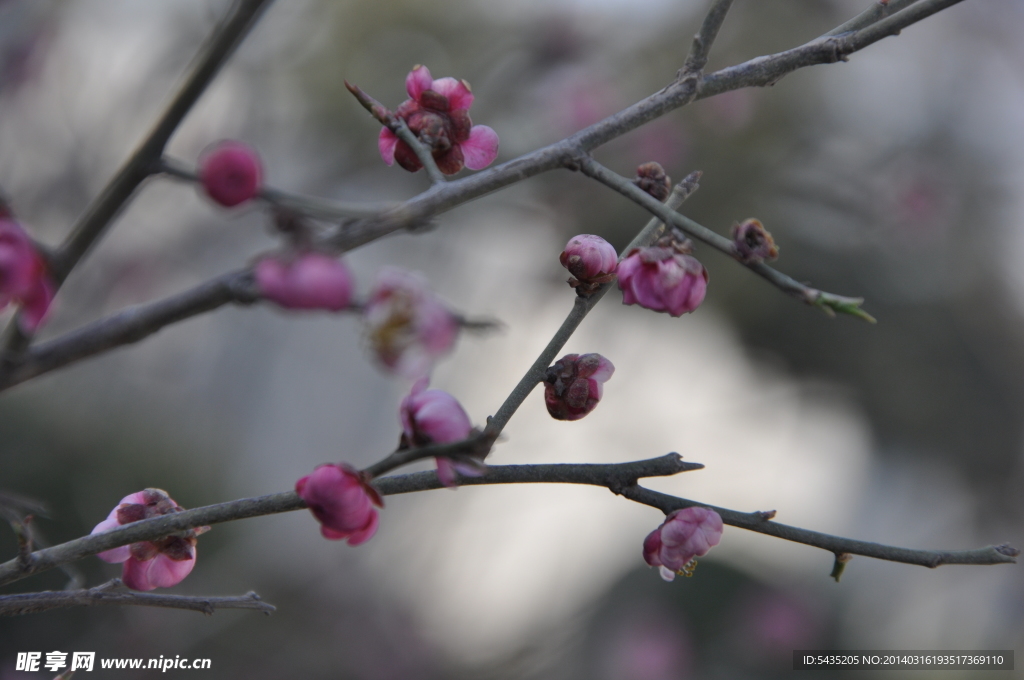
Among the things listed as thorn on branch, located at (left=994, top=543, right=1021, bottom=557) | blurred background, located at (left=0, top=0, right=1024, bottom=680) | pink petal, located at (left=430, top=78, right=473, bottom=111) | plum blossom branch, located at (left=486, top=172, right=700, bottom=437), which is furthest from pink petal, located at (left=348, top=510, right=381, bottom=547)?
blurred background, located at (left=0, top=0, right=1024, bottom=680)

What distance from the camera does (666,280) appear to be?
41 centimetres

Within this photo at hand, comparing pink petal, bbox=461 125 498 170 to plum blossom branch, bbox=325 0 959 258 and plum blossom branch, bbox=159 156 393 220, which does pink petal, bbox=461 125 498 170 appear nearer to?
plum blossom branch, bbox=325 0 959 258

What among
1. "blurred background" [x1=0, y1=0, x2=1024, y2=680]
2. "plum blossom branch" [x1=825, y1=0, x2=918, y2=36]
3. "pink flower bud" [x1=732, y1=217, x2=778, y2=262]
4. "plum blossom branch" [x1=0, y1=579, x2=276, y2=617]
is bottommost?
"plum blossom branch" [x1=0, y1=579, x2=276, y2=617]

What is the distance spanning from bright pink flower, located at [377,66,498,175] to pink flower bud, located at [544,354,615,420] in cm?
18

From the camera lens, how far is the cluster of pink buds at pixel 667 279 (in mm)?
412

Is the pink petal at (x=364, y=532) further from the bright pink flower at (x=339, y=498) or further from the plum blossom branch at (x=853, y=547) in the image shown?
the plum blossom branch at (x=853, y=547)

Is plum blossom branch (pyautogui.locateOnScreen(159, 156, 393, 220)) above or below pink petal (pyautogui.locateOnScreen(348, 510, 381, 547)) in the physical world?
above

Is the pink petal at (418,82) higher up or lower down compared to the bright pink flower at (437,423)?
higher up

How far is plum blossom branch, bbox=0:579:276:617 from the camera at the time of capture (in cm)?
44

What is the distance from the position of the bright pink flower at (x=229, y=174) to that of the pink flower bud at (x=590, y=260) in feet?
0.90

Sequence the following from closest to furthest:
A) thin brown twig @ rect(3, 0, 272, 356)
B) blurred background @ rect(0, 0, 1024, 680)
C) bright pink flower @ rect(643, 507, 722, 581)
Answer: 1. thin brown twig @ rect(3, 0, 272, 356)
2. bright pink flower @ rect(643, 507, 722, 581)
3. blurred background @ rect(0, 0, 1024, 680)

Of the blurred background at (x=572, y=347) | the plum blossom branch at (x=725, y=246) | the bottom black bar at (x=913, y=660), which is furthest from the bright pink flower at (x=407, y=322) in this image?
the blurred background at (x=572, y=347)

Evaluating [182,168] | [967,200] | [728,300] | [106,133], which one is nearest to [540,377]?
[182,168]

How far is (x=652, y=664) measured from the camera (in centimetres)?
230
